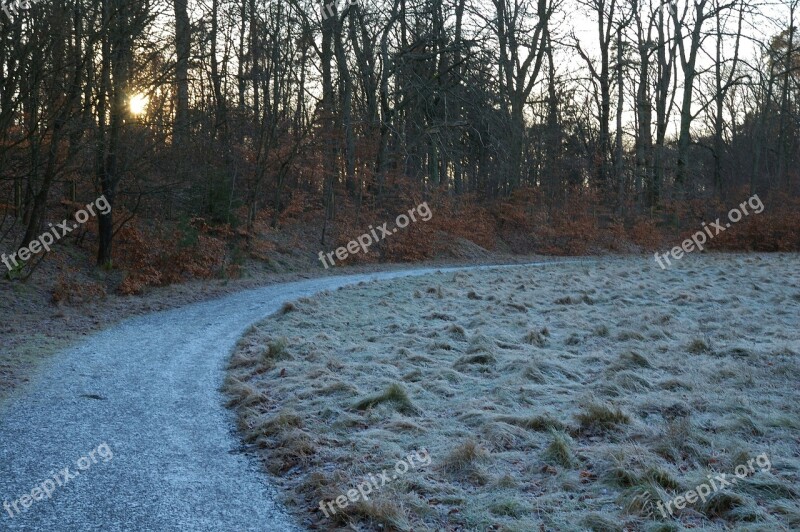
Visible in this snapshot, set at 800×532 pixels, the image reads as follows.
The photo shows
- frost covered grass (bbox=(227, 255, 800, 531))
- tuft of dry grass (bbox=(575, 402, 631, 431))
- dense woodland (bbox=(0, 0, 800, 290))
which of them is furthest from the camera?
dense woodland (bbox=(0, 0, 800, 290))

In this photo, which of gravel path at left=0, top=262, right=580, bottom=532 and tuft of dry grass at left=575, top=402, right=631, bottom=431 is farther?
tuft of dry grass at left=575, top=402, right=631, bottom=431

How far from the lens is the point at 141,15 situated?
46.3 feet

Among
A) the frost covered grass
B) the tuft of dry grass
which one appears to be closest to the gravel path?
the frost covered grass

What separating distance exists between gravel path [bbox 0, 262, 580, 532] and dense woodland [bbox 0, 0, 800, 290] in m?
5.47

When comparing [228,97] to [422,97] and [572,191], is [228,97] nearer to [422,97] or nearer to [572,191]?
[422,97]

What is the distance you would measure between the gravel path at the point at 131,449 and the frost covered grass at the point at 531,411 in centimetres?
36

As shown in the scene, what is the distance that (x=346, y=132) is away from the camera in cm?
2516

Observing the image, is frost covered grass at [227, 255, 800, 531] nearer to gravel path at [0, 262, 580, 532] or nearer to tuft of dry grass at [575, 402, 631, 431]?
tuft of dry grass at [575, 402, 631, 431]

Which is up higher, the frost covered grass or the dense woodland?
the dense woodland

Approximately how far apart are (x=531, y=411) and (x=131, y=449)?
359cm

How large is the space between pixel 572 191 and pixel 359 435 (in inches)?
1169

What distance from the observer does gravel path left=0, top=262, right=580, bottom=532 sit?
425cm

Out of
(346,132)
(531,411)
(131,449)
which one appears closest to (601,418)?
(531,411)

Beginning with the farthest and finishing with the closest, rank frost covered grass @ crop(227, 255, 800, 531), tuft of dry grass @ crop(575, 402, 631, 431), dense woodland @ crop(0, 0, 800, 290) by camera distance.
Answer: dense woodland @ crop(0, 0, 800, 290) → tuft of dry grass @ crop(575, 402, 631, 431) → frost covered grass @ crop(227, 255, 800, 531)
